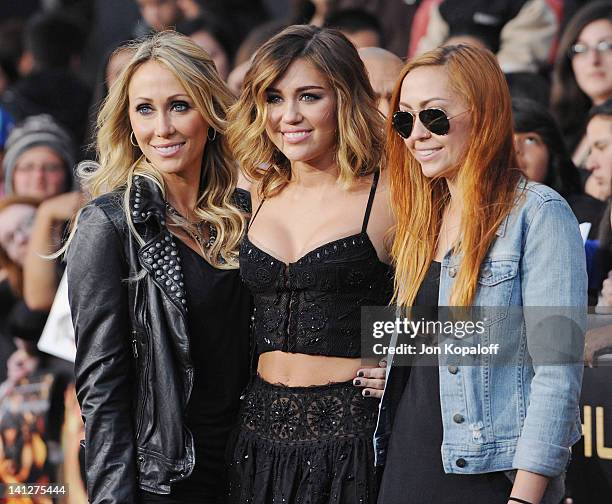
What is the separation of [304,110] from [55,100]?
4.20 meters

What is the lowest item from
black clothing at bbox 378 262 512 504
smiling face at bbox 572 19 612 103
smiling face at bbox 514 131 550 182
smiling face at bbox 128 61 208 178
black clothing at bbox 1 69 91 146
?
black clothing at bbox 378 262 512 504

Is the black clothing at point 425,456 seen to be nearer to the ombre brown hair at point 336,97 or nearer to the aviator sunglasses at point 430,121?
the aviator sunglasses at point 430,121

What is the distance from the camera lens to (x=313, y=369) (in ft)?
11.2

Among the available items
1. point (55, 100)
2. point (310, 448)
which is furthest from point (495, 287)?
point (55, 100)

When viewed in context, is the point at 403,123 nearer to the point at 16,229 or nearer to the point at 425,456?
Result: the point at 425,456

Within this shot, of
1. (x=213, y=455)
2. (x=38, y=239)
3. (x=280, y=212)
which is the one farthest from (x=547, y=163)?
(x=38, y=239)

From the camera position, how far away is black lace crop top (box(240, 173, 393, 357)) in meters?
3.38

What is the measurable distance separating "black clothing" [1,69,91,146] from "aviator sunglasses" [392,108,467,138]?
179 inches

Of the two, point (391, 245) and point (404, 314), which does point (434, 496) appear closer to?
point (404, 314)

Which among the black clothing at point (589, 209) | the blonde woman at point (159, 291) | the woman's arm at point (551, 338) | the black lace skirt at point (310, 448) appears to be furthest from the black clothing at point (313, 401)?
the black clothing at point (589, 209)

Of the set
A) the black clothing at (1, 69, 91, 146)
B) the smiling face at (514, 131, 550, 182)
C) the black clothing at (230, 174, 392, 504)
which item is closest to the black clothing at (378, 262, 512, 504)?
the black clothing at (230, 174, 392, 504)

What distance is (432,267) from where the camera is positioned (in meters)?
3.10

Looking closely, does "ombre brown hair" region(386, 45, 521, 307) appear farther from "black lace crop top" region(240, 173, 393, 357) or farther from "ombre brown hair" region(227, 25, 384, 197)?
"ombre brown hair" region(227, 25, 384, 197)

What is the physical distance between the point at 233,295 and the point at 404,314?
2.29 feet
